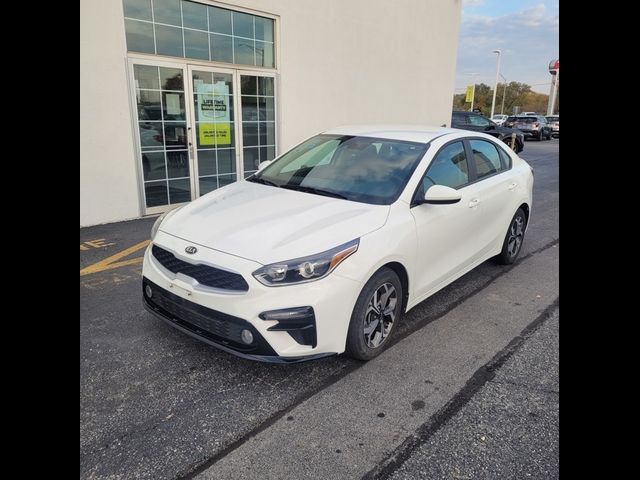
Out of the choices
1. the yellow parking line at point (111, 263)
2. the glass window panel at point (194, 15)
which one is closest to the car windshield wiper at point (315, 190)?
the yellow parking line at point (111, 263)

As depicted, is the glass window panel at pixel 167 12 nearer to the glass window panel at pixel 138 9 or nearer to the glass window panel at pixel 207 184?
the glass window panel at pixel 138 9

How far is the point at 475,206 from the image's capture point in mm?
4340

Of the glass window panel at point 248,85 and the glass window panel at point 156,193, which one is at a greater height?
the glass window panel at point 248,85

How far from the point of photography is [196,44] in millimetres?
7652

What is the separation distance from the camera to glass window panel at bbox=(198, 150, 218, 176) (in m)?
8.04

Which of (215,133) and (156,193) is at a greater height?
(215,133)

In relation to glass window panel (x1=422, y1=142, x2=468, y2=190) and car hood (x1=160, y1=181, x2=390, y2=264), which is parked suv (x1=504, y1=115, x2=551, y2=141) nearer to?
glass window panel (x1=422, y1=142, x2=468, y2=190)

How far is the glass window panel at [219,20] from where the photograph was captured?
25.6ft

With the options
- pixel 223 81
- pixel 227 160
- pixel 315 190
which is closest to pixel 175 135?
pixel 227 160

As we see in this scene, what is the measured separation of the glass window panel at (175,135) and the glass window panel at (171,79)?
56 centimetres

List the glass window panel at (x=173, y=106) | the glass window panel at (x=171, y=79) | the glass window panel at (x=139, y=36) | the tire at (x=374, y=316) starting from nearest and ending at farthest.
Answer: the tire at (x=374, y=316) → the glass window panel at (x=139, y=36) → the glass window panel at (x=171, y=79) → the glass window panel at (x=173, y=106)

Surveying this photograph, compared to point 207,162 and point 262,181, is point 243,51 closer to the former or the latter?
point 207,162

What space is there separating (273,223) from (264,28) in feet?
21.7
